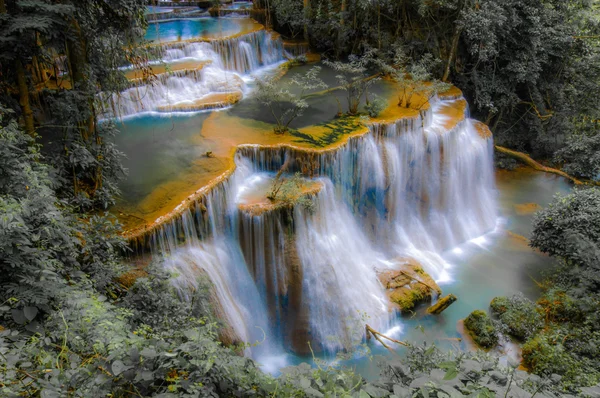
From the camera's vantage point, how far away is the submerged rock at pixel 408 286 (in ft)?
28.3

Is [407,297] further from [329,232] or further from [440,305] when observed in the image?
[329,232]

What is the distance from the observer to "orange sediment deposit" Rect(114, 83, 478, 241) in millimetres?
6844

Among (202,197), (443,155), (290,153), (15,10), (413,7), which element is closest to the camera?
(15,10)

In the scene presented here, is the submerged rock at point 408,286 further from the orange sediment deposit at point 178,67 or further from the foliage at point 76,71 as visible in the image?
the orange sediment deposit at point 178,67

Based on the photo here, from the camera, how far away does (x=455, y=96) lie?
44.6 feet

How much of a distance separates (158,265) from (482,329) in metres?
6.16

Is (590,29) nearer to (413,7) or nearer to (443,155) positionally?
(413,7)

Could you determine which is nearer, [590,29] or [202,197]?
[202,197]

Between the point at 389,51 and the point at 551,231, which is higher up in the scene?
the point at 389,51

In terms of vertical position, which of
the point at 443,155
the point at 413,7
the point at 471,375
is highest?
the point at 413,7

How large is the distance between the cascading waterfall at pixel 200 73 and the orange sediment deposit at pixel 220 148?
4.99 ft

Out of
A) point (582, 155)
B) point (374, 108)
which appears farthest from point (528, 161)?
point (374, 108)

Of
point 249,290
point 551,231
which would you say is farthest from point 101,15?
point 551,231

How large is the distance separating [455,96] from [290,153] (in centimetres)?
746
